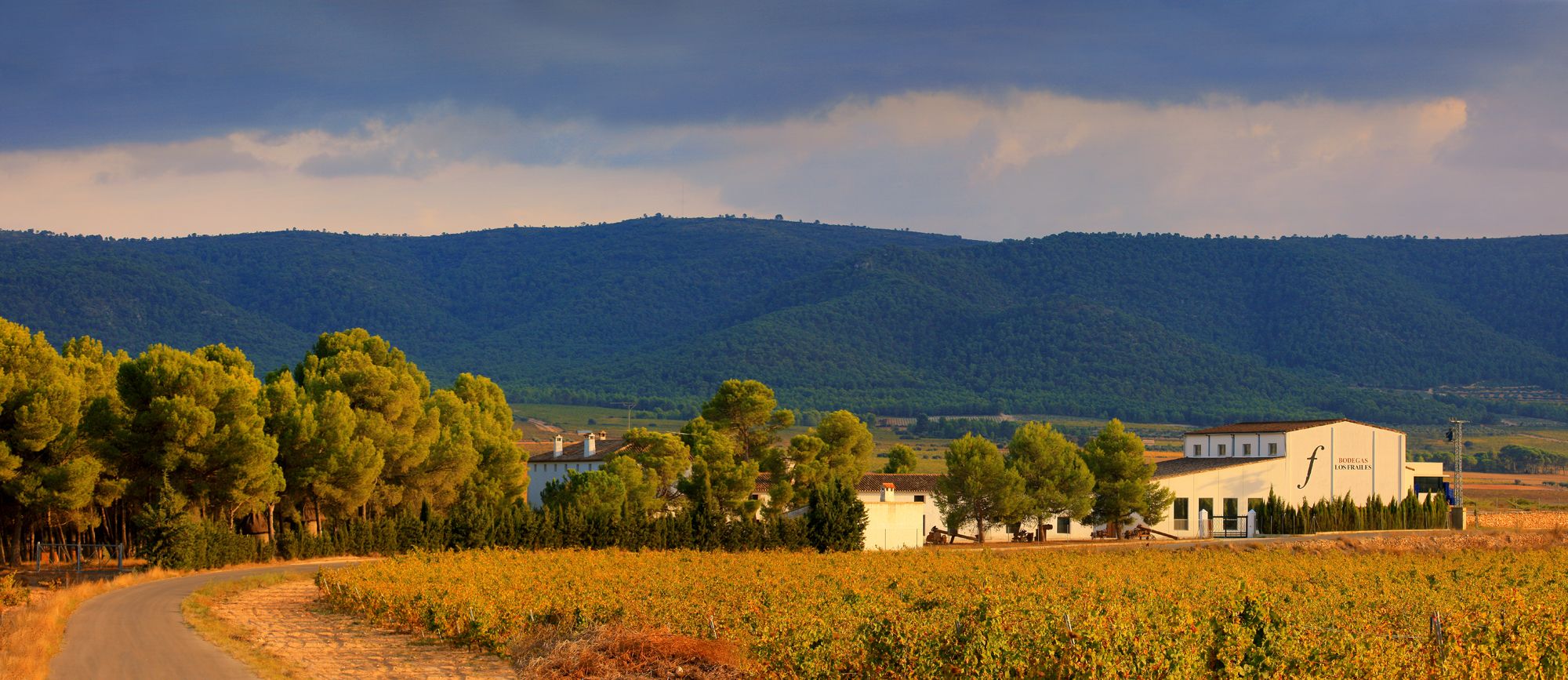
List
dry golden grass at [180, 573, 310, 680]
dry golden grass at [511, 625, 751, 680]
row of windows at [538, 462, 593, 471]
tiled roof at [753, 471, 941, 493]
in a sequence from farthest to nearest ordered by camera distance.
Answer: row of windows at [538, 462, 593, 471], tiled roof at [753, 471, 941, 493], dry golden grass at [180, 573, 310, 680], dry golden grass at [511, 625, 751, 680]

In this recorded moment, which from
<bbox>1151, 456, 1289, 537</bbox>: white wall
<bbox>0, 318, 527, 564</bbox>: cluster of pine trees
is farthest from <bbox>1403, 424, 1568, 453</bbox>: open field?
<bbox>0, 318, 527, 564</bbox>: cluster of pine trees

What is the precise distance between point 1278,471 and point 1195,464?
4.58 metres

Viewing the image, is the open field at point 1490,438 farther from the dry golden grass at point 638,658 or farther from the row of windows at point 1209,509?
the dry golden grass at point 638,658

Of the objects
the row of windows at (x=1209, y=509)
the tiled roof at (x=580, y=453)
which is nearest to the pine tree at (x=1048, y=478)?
the row of windows at (x=1209, y=509)

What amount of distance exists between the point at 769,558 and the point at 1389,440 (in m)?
49.4

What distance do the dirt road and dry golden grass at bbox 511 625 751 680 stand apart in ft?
18.0

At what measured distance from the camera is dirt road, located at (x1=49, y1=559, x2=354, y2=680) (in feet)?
82.3

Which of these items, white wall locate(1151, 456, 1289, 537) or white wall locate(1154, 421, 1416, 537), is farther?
white wall locate(1154, 421, 1416, 537)

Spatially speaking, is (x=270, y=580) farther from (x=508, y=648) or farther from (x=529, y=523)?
(x=508, y=648)

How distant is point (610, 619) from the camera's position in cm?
3030

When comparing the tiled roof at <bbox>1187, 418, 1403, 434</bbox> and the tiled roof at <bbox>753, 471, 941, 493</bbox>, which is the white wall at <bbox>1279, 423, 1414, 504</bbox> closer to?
the tiled roof at <bbox>1187, 418, 1403, 434</bbox>

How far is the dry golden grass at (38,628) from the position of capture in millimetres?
24469

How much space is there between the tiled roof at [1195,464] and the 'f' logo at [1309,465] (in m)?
2.01

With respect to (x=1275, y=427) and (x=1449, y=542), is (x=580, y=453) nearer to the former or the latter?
(x=1275, y=427)
